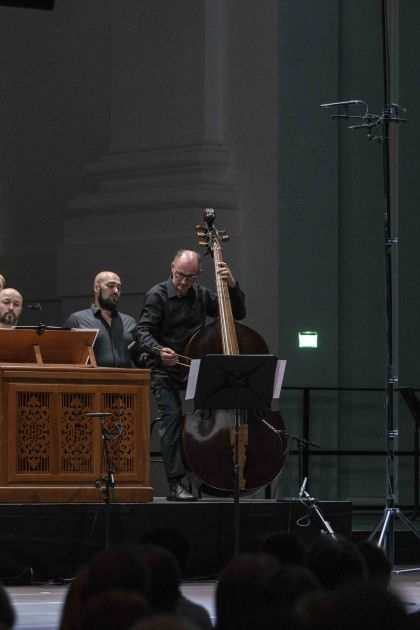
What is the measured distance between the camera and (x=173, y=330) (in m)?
9.75

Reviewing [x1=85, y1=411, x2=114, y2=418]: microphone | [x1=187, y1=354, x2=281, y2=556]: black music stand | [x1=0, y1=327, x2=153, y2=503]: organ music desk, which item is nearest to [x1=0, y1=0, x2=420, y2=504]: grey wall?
[x1=0, y1=327, x2=153, y2=503]: organ music desk

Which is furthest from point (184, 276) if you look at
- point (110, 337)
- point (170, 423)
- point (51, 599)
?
point (51, 599)

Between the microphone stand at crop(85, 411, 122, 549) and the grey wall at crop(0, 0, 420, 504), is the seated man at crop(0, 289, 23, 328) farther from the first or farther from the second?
the grey wall at crop(0, 0, 420, 504)

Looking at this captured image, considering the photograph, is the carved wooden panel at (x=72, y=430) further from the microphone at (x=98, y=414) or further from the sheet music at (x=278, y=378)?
the sheet music at (x=278, y=378)

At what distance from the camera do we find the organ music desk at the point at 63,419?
8.99 m

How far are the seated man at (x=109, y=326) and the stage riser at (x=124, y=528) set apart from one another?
105 centimetres

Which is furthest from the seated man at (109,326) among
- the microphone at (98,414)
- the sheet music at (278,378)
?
the sheet music at (278,378)

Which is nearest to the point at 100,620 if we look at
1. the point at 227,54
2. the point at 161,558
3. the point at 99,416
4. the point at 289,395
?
the point at 161,558

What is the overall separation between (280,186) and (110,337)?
3.09 metres

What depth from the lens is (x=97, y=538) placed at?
9219 mm

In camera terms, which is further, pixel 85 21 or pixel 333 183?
pixel 85 21

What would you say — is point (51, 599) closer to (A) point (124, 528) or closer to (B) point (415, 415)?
(A) point (124, 528)

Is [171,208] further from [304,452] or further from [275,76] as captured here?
[304,452]

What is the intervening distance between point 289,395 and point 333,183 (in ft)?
6.39
